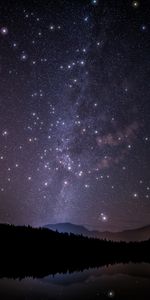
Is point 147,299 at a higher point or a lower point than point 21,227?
lower

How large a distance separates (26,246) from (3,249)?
7826 millimetres

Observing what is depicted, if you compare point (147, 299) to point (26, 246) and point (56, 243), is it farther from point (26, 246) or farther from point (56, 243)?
point (56, 243)

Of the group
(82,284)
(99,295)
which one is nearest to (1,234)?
(82,284)

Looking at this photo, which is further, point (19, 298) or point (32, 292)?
point (32, 292)

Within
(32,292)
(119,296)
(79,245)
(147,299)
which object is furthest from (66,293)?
(79,245)

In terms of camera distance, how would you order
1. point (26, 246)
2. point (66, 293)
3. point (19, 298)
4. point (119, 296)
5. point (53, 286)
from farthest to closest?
point (26, 246), point (53, 286), point (66, 293), point (119, 296), point (19, 298)

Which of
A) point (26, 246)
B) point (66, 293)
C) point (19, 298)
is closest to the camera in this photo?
point (19, 298)

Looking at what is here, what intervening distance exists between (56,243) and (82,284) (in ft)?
147

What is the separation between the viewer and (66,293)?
14.8 meters

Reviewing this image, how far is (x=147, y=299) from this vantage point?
12.7 metres

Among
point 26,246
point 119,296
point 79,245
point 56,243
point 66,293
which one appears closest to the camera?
point 119,296

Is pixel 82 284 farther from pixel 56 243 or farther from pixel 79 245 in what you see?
pixel 79 245

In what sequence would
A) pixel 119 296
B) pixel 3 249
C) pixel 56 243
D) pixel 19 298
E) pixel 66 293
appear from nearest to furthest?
pixel 19 298
pixel 119 296
pixel 66 293
pixel 3 249
pixel 56 243

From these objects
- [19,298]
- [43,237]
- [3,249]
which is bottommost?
[19,298]
